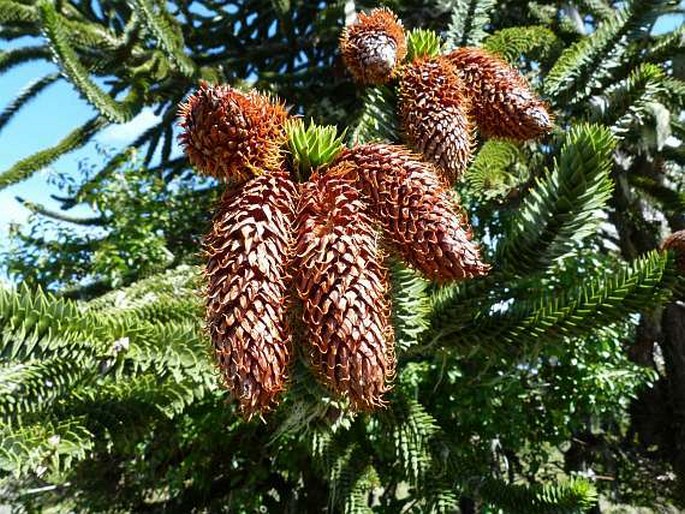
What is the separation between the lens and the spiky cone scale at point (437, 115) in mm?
1009

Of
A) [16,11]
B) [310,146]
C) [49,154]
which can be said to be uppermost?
[16,11]

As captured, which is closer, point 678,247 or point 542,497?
point 678,247

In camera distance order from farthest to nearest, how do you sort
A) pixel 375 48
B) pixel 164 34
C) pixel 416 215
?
pixel 164 34 < pixel 375 48 < pixel 416 215

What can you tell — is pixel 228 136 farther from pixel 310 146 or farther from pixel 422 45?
pixel 422 45

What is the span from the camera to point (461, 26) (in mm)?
2021

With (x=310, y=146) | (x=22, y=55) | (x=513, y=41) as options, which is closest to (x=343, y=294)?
(x=310, y=146)

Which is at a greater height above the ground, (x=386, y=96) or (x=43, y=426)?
(x=386, y=96)

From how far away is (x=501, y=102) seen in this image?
121cm

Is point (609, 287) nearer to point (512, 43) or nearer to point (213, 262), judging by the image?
point (213, 262)

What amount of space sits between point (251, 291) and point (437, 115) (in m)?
0.54

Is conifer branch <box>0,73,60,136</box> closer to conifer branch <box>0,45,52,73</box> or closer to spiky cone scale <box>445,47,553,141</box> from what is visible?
conifer branch <box>0,45,52,73</box>

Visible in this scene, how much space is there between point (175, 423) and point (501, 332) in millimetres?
2402

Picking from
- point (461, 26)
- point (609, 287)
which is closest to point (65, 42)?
point (461, 26)

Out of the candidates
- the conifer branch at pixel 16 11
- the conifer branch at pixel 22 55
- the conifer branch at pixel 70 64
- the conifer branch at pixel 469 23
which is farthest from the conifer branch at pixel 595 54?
the conifer branch at pixel 22 55
